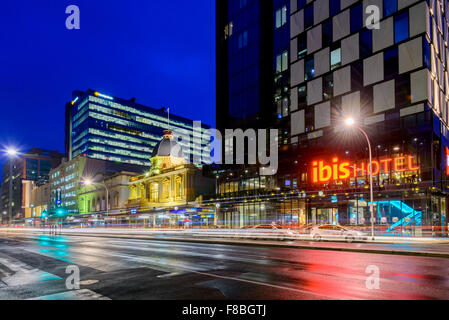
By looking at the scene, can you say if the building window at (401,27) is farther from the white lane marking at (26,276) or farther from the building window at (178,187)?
the building window at (178,187)

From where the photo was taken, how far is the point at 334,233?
91.4 ft

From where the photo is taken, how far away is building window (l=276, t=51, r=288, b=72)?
2033 inches

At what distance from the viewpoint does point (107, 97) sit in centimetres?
13488

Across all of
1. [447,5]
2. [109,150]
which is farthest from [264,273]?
[109,150]

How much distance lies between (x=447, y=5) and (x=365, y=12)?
1655 centimetres

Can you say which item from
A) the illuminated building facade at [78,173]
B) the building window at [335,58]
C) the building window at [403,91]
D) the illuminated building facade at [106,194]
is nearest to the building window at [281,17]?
the building window at [335,58]

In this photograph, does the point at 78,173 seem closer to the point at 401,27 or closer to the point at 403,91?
the point at 403,91

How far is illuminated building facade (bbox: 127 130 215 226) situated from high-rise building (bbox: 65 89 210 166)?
62316mm

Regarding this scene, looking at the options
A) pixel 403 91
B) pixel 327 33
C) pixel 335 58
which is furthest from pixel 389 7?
pixel 403 91

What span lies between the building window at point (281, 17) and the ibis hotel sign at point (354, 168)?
24157 mm

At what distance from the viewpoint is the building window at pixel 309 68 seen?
46344 mm

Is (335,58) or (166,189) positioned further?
(166,189)

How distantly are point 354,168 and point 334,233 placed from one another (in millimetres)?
12514

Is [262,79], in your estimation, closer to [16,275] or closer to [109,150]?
[16,275]
